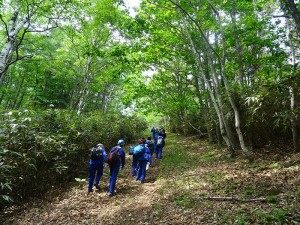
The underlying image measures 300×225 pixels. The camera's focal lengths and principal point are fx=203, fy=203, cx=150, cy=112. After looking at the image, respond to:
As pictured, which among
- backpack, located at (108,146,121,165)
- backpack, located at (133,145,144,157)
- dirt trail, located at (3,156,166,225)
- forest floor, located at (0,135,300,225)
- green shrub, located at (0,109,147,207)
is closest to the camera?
forest floor, located at (0,135,300,225)

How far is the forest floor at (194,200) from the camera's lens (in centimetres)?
474

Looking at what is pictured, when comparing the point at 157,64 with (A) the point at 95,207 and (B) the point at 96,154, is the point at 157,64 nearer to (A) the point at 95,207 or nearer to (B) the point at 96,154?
(B) the point at 96,154

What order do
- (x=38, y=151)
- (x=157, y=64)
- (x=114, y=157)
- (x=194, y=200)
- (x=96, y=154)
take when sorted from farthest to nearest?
(x=157, y=64)
(x=96, y=154)
(x=114, y=157)
(x=38, y=151)
(x=194, y=200)

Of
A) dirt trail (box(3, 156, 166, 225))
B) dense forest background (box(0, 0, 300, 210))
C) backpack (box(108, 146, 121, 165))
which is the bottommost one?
dirt trail (box(3, 156, 166, 225))

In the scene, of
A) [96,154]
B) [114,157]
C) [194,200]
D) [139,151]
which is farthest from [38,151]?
[194,200]

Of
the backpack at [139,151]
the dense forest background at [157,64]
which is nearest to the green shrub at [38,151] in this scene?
the dense forest background at [157,64]

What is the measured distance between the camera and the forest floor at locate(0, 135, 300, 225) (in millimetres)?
4738

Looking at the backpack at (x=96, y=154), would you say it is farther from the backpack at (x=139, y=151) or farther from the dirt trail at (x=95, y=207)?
→ the backpack at (x=139, y=151)

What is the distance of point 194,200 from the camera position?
5.96 metres

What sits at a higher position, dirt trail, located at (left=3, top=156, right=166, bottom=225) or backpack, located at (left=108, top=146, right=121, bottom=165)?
backpack, located at (left=108, top=146, right=121, bottom=165)

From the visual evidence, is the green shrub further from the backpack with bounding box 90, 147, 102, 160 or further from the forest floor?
the backpack with bounding box 90, 147, 102, 160

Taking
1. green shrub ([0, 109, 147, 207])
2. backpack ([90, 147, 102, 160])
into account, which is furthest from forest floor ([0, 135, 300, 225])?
backpack ([90, 147, 102, 160])

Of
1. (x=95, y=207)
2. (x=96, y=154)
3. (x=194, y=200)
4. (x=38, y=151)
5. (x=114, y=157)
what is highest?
(x=38, y=151)

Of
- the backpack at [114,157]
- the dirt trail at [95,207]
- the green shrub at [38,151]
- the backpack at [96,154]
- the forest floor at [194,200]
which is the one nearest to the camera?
the forest floor at [194,200]
